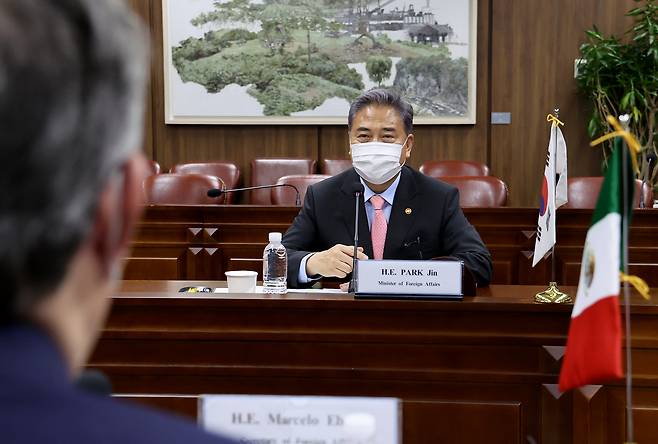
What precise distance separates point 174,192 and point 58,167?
176 inches

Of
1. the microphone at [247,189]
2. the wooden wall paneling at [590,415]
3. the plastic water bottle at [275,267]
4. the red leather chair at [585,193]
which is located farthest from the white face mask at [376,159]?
the red leather chair at [585,193]

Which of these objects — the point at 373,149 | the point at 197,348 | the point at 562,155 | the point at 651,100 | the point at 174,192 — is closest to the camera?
the point at 197,348

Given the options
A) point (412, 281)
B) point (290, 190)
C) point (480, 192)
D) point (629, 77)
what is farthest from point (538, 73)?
point (412, 281)

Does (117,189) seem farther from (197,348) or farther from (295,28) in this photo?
(295,28)

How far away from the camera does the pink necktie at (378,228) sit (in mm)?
2967

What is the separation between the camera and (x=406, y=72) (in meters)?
6.84

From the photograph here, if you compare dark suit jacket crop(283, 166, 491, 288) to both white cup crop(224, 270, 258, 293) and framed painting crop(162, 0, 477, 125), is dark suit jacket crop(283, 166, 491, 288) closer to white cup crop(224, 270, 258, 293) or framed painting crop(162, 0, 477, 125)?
white cup crop(224, 270, 258, 293)

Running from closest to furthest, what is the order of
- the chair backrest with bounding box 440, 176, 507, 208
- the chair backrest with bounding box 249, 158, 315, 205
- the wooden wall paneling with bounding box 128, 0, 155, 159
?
1. the chair backrest with bounding box 440, 176, 507, 208
2. the chair backrest with bounding box 249, 158, 315, 205
3. the wooden wall paneling with bounding box 128, 0, 155, 159

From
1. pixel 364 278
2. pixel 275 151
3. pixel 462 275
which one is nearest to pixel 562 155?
pixel 462 275

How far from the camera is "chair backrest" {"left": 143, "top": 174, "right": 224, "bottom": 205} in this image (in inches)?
192

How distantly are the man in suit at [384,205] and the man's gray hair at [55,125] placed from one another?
92.5 inches

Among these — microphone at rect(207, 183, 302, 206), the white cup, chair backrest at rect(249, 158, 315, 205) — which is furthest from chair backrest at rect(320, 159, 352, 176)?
the white cup

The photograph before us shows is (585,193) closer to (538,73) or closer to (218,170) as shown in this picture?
(538,73)

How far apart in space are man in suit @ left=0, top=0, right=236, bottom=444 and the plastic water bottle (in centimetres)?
184
